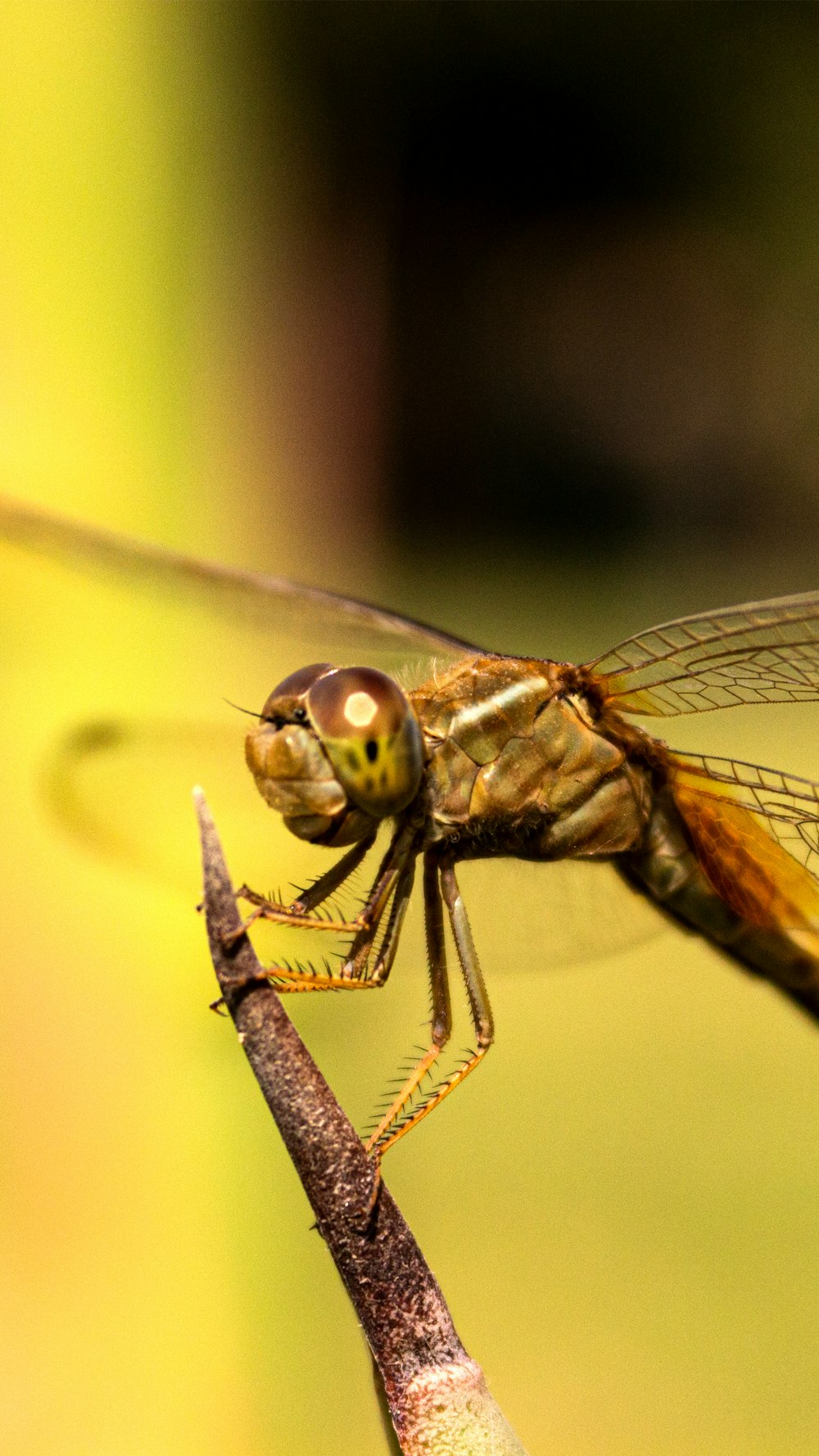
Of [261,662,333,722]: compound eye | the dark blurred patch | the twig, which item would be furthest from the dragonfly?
the dark blurred patch

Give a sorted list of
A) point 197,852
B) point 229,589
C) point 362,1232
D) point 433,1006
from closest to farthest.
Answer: point 362,1232 < point 433,1006 < point 229,589 < point 197,852

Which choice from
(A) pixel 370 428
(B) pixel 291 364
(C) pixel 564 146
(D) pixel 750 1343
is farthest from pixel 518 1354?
(C) pixel 564 146

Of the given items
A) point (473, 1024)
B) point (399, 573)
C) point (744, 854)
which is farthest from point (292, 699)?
point (399, 573)

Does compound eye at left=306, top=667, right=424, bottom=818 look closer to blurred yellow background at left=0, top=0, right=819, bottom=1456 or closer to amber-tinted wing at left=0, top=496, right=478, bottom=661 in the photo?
amber-tinted wing at left=0, top=496, right=478, bottom=661

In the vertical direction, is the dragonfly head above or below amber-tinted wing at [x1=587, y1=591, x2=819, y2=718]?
below

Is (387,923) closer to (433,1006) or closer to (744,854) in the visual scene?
(433,1006)

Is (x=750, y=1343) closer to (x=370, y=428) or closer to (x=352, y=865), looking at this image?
(x=352, y=865)

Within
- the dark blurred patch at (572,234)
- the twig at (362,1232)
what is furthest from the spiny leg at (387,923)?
the dark blurred patch at (572,234)
